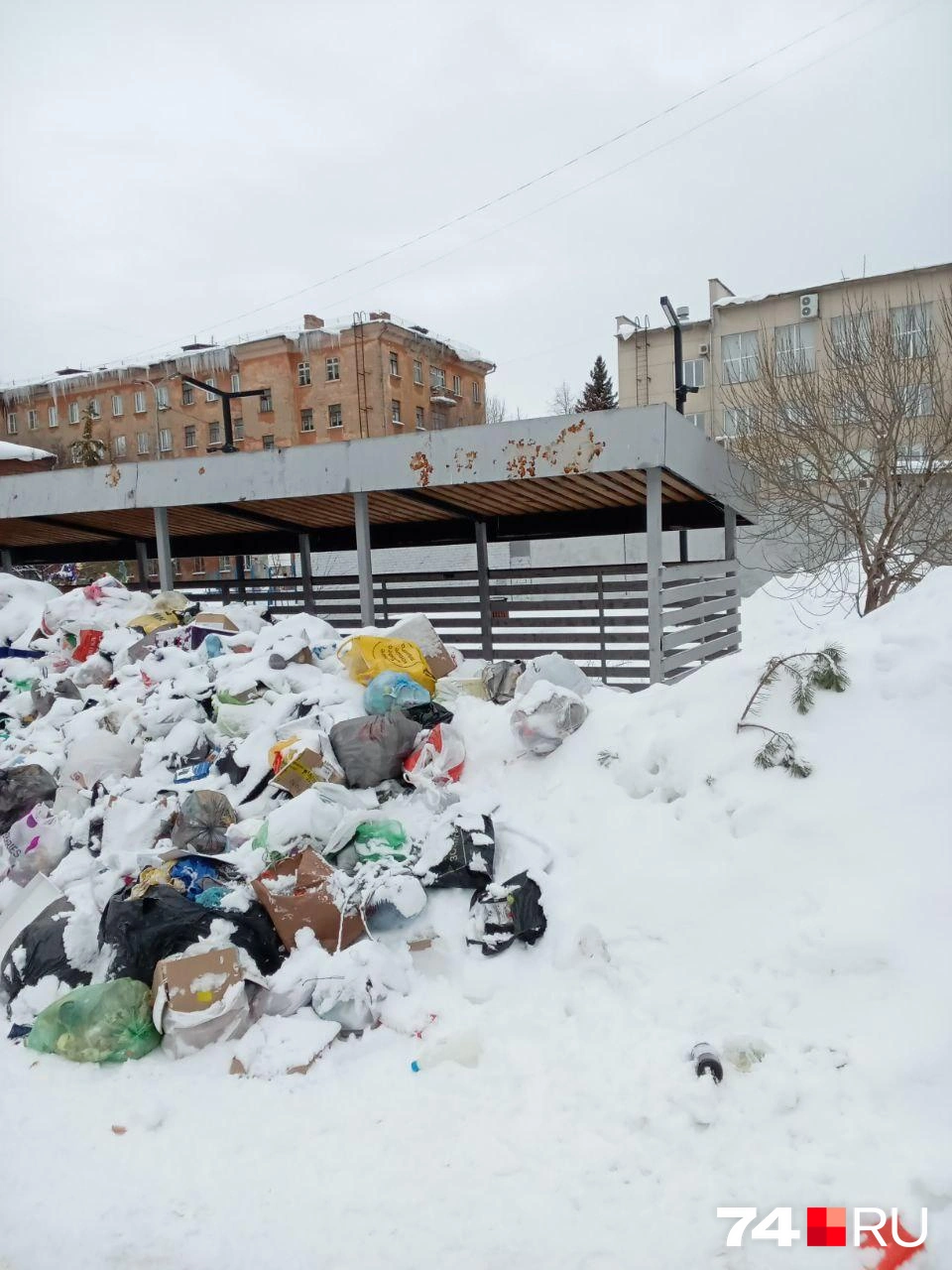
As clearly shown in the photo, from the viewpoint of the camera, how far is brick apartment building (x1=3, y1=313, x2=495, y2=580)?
3048 cm

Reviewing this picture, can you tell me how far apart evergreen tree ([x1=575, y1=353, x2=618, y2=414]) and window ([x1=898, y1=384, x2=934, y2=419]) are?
2964cm

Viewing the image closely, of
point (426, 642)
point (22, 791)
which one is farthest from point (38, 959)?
point (426, 642)

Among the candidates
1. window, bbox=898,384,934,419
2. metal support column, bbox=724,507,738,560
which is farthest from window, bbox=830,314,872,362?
metal support column, bbox=724,507,738,560

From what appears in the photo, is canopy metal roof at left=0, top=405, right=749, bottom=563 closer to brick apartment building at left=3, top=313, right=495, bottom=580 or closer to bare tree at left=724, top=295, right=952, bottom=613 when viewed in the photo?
bare tree at left=724, top=295, right=952, bottom=613

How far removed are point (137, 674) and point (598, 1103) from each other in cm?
485

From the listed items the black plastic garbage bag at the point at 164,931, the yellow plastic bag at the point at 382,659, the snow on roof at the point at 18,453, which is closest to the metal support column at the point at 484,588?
the yellow plastic bag at the point at 382,659

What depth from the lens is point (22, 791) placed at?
4566 millimetres

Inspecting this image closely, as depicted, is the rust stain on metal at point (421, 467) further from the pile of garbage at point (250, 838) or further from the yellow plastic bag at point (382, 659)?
the yellow plastic bag at point (382, 659)

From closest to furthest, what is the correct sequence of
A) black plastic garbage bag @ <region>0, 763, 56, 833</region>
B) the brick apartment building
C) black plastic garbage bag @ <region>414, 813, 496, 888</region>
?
1. black plastic garbage bag @ <region>414, 813, 496, 888</region>
2. black plastic garbage bag @ <region>0, 763, 56, 833</region>
3. the brick apartment building

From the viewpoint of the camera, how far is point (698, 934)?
9.50 ft

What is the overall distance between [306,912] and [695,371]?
2715 centimetres

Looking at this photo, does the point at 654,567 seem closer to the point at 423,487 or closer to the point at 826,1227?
the point at 423,487

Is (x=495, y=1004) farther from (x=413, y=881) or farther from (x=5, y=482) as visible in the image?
(x=5, y=482)

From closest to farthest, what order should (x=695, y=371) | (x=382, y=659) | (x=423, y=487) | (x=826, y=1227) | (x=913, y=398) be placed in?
(x=826, y=1227) → (x=382, y=659) → (x=423, y=487) → (x=913, y=398) → (x=695, y=371)
